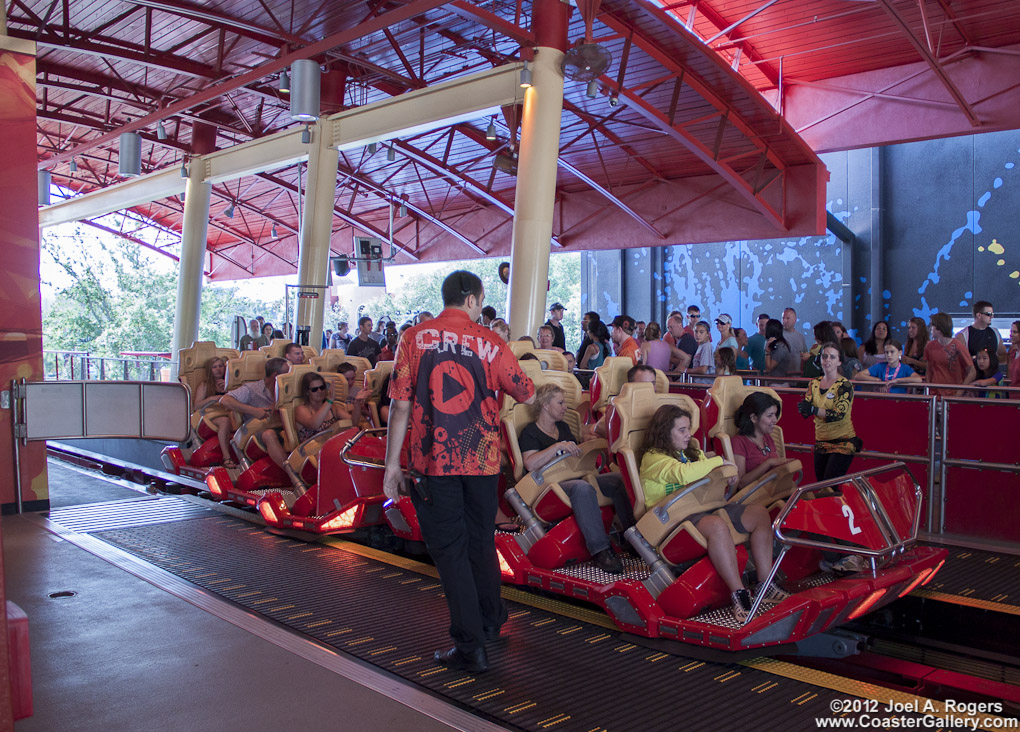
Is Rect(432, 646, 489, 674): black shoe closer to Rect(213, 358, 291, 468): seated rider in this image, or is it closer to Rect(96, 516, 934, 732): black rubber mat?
Rect(96, 516, 934, 732): black rubber mat

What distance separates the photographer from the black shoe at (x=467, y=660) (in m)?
3.81

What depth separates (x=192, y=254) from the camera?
17328 mm

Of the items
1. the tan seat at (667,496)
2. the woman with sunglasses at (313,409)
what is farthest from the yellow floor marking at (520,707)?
the woman with sunglasses at (313,409)

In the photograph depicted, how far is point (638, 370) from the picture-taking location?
222 inches

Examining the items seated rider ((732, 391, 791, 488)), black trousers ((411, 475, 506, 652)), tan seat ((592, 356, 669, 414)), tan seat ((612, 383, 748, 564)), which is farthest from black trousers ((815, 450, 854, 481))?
black trousers ((411, 475, 506, 652))

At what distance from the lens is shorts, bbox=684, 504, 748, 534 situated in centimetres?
446

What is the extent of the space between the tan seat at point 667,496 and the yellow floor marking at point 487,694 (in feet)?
4.07

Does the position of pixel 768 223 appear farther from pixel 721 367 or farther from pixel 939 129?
pixel 721 367

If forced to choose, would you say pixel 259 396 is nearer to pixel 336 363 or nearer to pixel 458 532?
pixel 336 363

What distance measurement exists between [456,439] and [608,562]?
1.55 metres

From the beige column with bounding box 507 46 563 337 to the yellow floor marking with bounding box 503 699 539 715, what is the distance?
273 inches

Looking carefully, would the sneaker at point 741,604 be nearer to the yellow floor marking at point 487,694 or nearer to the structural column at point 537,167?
the yellow floor marking at point 487,694

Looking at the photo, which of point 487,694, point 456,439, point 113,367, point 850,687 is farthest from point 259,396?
point 113,367

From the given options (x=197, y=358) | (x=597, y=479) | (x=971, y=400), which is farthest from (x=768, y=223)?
(x=597, y=479)
